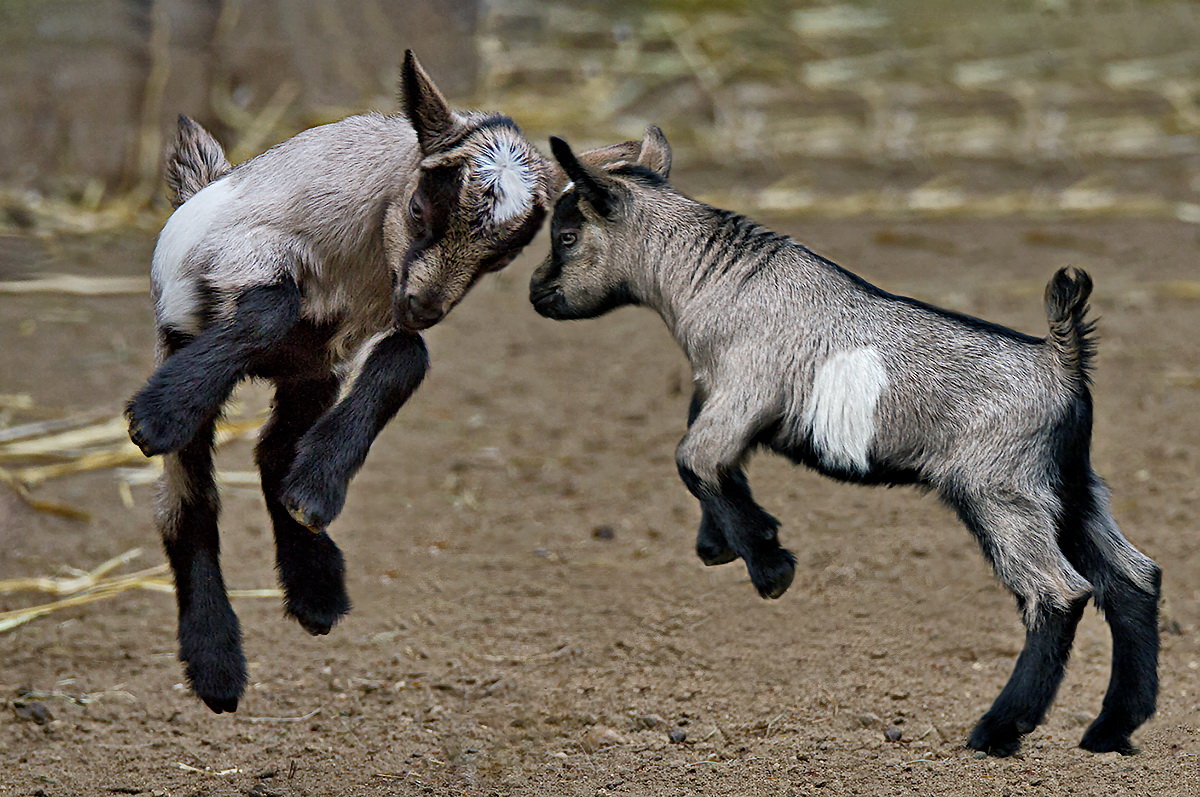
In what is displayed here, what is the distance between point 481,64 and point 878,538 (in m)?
6.17

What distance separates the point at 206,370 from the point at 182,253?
1.24 feet

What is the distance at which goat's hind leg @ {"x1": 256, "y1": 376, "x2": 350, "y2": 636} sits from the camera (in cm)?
332

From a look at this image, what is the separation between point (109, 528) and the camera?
5.43m

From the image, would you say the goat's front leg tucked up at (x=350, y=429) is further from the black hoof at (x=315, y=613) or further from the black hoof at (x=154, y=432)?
the black hoof at (x=315, y=613)

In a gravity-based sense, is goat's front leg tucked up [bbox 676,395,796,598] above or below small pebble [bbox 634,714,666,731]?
above

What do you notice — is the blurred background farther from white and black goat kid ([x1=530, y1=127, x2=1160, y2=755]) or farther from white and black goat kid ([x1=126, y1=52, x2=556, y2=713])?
white and black goat kid ([x1=530, y1=127, x2=1160, y2=755])

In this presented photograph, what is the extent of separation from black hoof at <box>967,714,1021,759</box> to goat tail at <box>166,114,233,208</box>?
7.76ft

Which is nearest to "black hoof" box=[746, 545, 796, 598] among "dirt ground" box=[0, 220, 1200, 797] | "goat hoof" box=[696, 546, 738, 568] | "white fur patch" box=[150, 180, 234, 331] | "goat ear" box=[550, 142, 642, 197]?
"goat hoof" box=[696, 546, 738, 568]

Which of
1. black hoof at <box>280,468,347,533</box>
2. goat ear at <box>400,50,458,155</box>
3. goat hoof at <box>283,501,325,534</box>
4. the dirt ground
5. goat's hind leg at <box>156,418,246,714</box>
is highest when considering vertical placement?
goat ear at <box>400,50,458,155</box>

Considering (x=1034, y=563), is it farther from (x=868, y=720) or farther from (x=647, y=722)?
(x=647, y=722)

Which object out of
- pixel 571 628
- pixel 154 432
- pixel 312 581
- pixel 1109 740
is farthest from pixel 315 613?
pixel 1109 740

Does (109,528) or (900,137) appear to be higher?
(900,137)

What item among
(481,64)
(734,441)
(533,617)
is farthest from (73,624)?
(481,64)

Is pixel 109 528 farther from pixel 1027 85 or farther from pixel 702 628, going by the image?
pixel 1027 85
